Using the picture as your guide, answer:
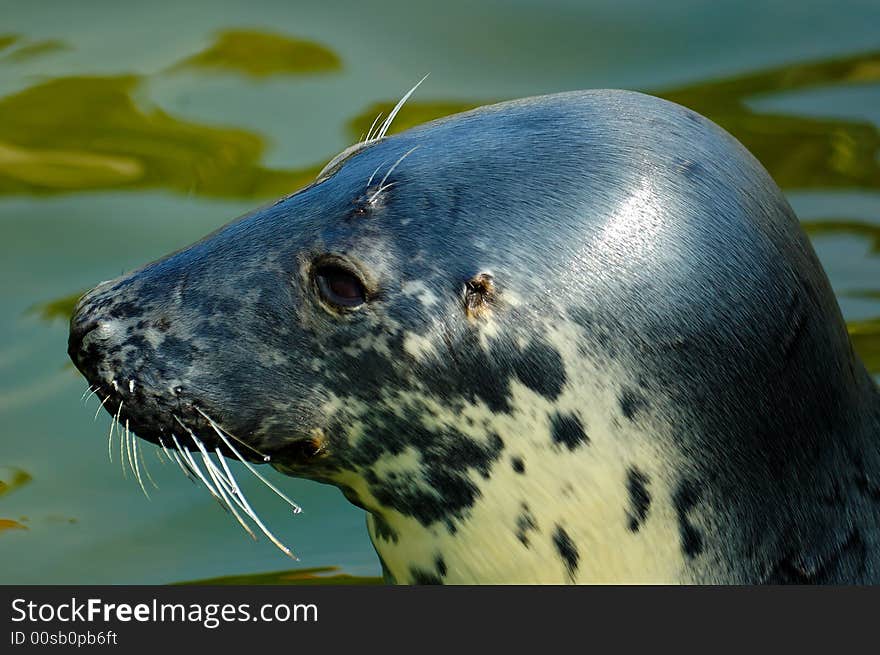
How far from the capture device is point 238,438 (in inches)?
156

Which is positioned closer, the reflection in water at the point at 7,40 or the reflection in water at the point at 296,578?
the reflection in water at the point at 296,578

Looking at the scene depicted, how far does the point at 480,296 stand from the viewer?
368cm

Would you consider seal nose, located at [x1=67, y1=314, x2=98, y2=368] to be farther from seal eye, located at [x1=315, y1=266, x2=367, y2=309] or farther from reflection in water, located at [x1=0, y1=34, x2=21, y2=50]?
reflection in water, located at [x1=0, y1=34, x2=21, y2=50]

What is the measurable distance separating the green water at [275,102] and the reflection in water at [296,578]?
59 cm

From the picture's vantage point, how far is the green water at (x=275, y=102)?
6.16 meters

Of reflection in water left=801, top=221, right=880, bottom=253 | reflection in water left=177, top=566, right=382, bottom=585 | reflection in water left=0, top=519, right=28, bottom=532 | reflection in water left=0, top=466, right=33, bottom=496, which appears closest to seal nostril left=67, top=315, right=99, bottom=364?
reflection in water left=177, top=566, right=382, bottom=585

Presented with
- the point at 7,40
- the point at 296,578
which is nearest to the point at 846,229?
the point at 296,578

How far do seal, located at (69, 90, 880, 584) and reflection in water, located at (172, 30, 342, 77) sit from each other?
344 centimetres

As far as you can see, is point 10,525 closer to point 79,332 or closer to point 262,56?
point 79,332

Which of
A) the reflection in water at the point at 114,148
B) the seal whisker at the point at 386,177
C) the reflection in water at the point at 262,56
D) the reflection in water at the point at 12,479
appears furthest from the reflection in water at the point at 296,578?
the reflection in water at the point at 262,56

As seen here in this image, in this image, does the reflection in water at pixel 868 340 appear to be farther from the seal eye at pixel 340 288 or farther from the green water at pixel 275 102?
the seal eye at pixel 340 288

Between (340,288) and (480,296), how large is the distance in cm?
31

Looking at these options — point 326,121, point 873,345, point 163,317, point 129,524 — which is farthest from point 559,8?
point 163,317

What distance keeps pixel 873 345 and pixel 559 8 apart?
7.96 ft
